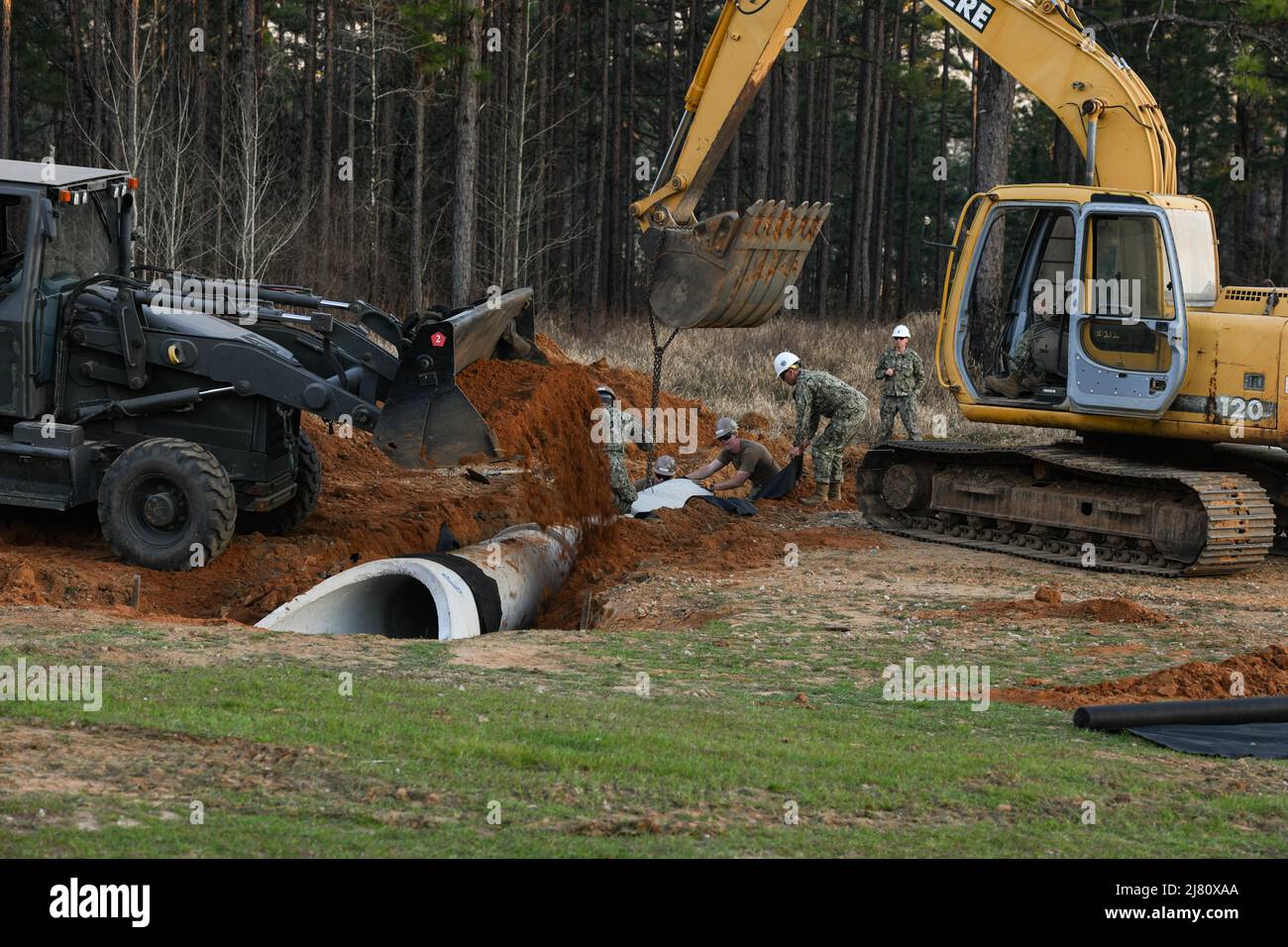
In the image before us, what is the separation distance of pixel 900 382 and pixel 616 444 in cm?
459

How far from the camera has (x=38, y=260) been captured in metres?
12.5

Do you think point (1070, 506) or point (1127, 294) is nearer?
point (1127, 294)

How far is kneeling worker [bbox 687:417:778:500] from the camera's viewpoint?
16172 mm

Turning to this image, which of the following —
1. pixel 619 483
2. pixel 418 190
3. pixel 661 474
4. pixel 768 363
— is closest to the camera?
pixel 619 483

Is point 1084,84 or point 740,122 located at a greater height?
point 1084,84

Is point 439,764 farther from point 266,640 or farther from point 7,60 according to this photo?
point 7,60

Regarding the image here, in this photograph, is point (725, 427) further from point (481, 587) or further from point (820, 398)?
point (481, 587)

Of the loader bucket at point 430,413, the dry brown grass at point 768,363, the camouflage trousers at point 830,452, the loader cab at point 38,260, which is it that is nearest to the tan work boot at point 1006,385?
the camouflage trousers at point 830,452

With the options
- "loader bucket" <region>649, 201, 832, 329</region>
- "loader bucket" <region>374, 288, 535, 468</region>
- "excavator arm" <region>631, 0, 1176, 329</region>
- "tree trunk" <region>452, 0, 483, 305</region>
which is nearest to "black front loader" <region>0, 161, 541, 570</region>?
"loader bucket" <region>374, 288, 535, 468</region>

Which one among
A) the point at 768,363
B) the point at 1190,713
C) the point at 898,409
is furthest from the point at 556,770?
the point at 768,363

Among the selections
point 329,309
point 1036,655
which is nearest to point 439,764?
point 1036,655

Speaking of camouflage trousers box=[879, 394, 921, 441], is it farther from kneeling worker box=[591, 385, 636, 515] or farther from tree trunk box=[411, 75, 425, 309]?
tree trunk box=[411, 75, 425, 309]

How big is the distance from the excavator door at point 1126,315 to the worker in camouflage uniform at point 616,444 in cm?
404

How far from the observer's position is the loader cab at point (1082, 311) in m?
13.1
